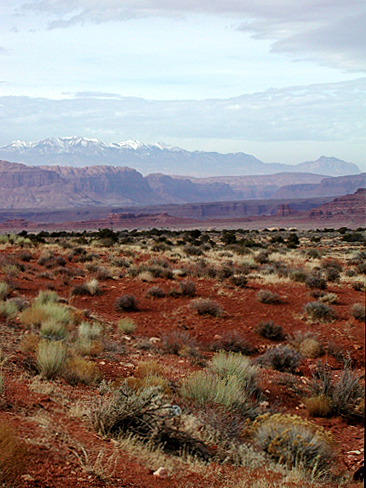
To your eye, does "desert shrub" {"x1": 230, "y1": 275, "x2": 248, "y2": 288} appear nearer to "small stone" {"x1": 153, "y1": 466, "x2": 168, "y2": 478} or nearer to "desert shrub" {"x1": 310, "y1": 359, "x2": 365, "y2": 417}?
"desert shrub" {"x1": 310, "y1": 359, "x2": 365, "y2": 417}

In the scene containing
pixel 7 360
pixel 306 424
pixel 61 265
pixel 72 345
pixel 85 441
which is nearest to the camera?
pixel 85 441

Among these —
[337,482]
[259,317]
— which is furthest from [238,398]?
[259,317]

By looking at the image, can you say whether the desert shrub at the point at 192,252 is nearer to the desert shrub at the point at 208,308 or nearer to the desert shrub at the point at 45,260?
the desert shrub at the point at 45,260

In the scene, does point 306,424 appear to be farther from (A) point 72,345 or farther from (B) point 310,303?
(B) point 310,303

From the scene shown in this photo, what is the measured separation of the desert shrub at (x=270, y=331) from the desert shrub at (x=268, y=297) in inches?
138

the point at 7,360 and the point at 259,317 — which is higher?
the point at 7,360

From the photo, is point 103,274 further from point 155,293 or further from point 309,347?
point 309,347

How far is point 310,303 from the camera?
1820cm

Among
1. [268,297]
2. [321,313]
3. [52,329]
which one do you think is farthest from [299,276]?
[52,329]

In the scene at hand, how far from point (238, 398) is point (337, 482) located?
2.29m

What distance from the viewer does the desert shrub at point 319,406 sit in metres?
8.98

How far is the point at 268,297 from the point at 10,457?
15759 millimetres

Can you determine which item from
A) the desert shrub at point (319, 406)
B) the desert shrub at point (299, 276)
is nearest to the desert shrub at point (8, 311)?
the desert shrub at point (319, 406)

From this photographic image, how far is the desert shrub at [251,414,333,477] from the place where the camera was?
6.52 m
